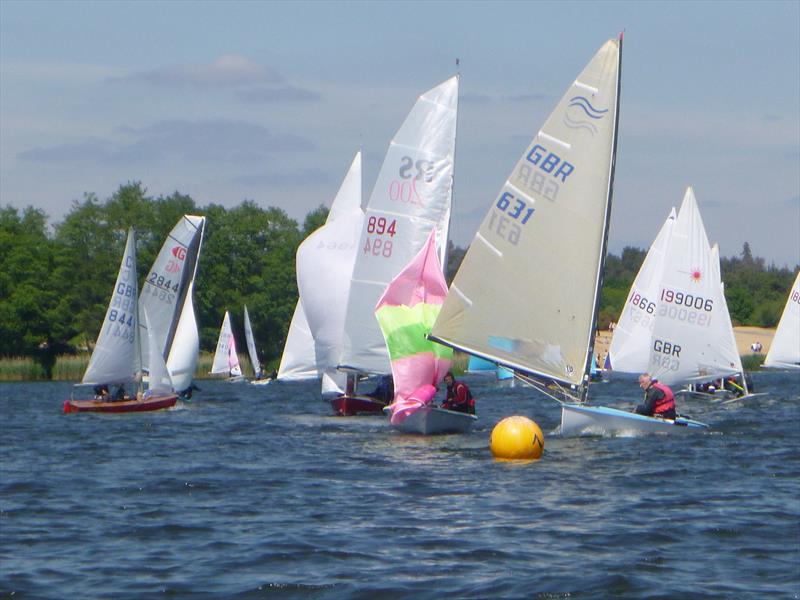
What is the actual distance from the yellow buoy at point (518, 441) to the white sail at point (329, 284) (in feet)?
38.1

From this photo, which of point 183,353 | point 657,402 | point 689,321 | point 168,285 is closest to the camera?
point 657,402

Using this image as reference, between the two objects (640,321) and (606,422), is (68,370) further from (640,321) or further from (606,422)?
(606,422)

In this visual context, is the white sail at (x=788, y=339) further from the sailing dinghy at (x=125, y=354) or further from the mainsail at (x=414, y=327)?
the mainsail at (x=414, y=327)

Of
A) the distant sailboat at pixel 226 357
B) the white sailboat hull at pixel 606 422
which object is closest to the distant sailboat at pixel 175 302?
the white sailboat hull at pixel 606 422

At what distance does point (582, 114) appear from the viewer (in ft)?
76.0

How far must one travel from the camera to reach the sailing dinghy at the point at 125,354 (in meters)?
33.8

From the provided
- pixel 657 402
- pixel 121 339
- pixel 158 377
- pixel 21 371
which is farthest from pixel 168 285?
pixel 21 371

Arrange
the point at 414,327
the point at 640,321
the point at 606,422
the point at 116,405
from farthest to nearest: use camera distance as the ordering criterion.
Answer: the point at 640,321 < the point at 116,405 < the point at 414,327 < the point at 606,422

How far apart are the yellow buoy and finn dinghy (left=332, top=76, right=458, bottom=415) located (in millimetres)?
9394

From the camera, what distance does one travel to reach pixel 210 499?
16750 millimetres

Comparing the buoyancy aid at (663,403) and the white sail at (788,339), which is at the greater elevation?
the white sail at (788,339)

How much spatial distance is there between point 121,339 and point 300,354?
779 centimetres

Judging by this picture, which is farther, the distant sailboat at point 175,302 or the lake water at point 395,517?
the distant sailboat at point 175,302

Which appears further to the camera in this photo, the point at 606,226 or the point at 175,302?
the point at 175,302
